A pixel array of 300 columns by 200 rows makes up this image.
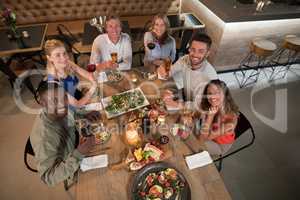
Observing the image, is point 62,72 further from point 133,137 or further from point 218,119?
point 218,119

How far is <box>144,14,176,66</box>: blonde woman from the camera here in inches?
92.4

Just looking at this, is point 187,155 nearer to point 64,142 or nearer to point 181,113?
point 181,113

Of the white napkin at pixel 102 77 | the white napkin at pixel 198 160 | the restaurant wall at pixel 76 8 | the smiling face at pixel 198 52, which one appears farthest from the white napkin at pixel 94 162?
the restaurant wall at pixel 76 8

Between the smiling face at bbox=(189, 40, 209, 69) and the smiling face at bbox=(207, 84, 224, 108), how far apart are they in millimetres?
448

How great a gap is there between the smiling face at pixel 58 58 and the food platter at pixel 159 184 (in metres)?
1.28

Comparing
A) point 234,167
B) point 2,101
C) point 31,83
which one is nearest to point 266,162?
point 234,167

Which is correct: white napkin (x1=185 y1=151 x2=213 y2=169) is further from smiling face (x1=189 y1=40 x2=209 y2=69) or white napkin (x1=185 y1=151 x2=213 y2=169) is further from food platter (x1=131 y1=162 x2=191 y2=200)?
smiling face (x1=189 y1=40 x2=209 y2=69)

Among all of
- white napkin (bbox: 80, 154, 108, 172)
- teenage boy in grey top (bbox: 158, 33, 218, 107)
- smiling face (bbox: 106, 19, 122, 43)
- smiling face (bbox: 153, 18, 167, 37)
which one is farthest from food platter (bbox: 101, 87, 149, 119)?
smiling face (bbox: 153, 18, 167, 37)

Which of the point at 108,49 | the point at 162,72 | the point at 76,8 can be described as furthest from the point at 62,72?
the point at 76,8

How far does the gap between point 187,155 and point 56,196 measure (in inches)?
60.5

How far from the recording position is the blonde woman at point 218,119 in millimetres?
1568

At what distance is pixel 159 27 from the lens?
7.70 feet

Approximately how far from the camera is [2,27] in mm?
3275

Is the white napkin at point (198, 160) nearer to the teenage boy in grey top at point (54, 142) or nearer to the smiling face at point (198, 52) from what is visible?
the teenage boy in grey top at point (54, 142)
